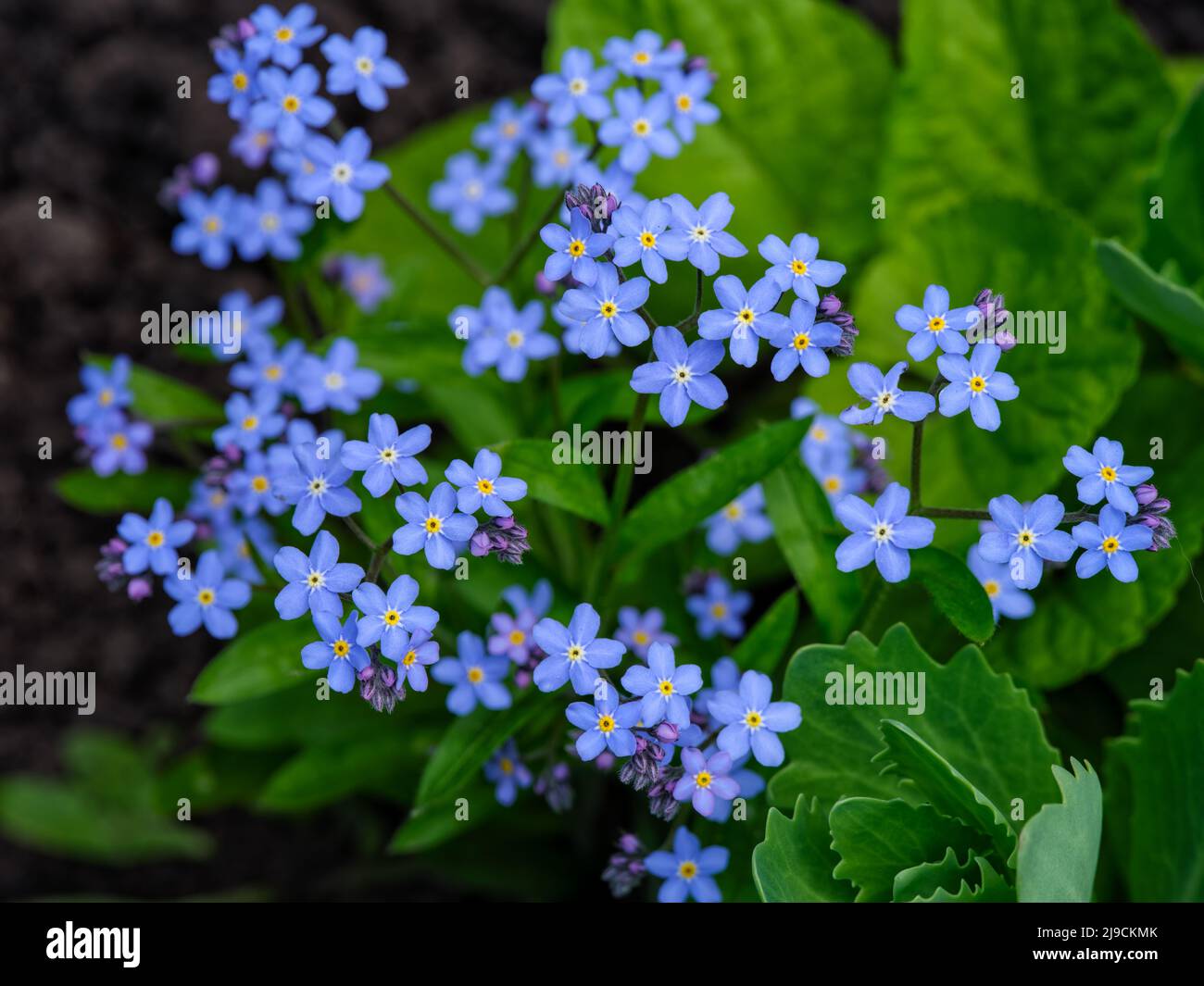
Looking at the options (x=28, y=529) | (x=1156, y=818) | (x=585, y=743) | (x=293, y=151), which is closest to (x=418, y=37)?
(x=293, y=151)

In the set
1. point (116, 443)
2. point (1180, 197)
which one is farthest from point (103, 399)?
point (1180, 197)

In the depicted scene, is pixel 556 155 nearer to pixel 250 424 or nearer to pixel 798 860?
pixel 250 424

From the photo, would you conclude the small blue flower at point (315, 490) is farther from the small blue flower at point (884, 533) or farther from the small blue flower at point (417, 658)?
the small blue flower at point (884, 533)

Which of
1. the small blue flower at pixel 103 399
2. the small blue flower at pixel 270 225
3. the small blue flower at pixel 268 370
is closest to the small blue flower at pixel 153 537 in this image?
the small blue flower at pixel 268 370

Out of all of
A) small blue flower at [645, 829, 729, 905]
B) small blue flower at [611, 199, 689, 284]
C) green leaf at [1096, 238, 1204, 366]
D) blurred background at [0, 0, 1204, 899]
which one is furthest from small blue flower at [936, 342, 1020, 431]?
blurred background at [0, 0, 1204, 899]
